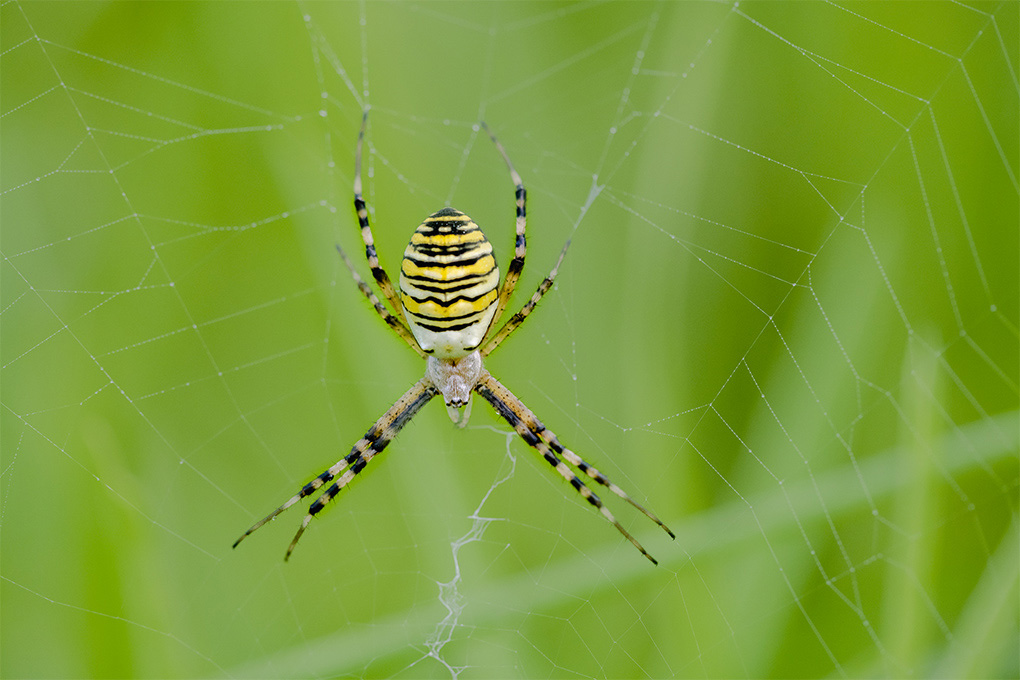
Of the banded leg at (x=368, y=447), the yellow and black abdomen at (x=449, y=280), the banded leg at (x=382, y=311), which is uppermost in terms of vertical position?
the yellow and black abdomen at (x=449, y=280)

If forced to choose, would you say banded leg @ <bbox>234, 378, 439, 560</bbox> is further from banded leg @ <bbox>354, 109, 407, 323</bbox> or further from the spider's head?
banded leg @ <bbox>354, 109, 407, 323</bbox>

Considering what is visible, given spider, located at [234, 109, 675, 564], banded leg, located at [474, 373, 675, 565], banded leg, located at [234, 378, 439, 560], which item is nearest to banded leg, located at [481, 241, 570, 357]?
spider, located at [234, 109, 675, 564]

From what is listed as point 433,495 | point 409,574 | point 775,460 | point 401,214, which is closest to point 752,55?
point 401,214

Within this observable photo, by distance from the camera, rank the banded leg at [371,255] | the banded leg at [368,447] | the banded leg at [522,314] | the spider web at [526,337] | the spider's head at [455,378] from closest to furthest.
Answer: the spider web at [526,337], the banded leg at [522,314], the banded leg at [371,255], the banded leg at [368,447], the spider's head at [455,378]

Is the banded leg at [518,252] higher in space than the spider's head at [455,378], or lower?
higher

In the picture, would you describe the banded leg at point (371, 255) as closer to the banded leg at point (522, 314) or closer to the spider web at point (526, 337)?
the spider web at point (526, 337)

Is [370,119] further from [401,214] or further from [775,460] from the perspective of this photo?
[775,460]

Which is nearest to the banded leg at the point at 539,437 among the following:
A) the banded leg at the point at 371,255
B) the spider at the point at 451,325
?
the spider at the point at 451,325

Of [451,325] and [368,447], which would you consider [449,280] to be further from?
[368,447]
